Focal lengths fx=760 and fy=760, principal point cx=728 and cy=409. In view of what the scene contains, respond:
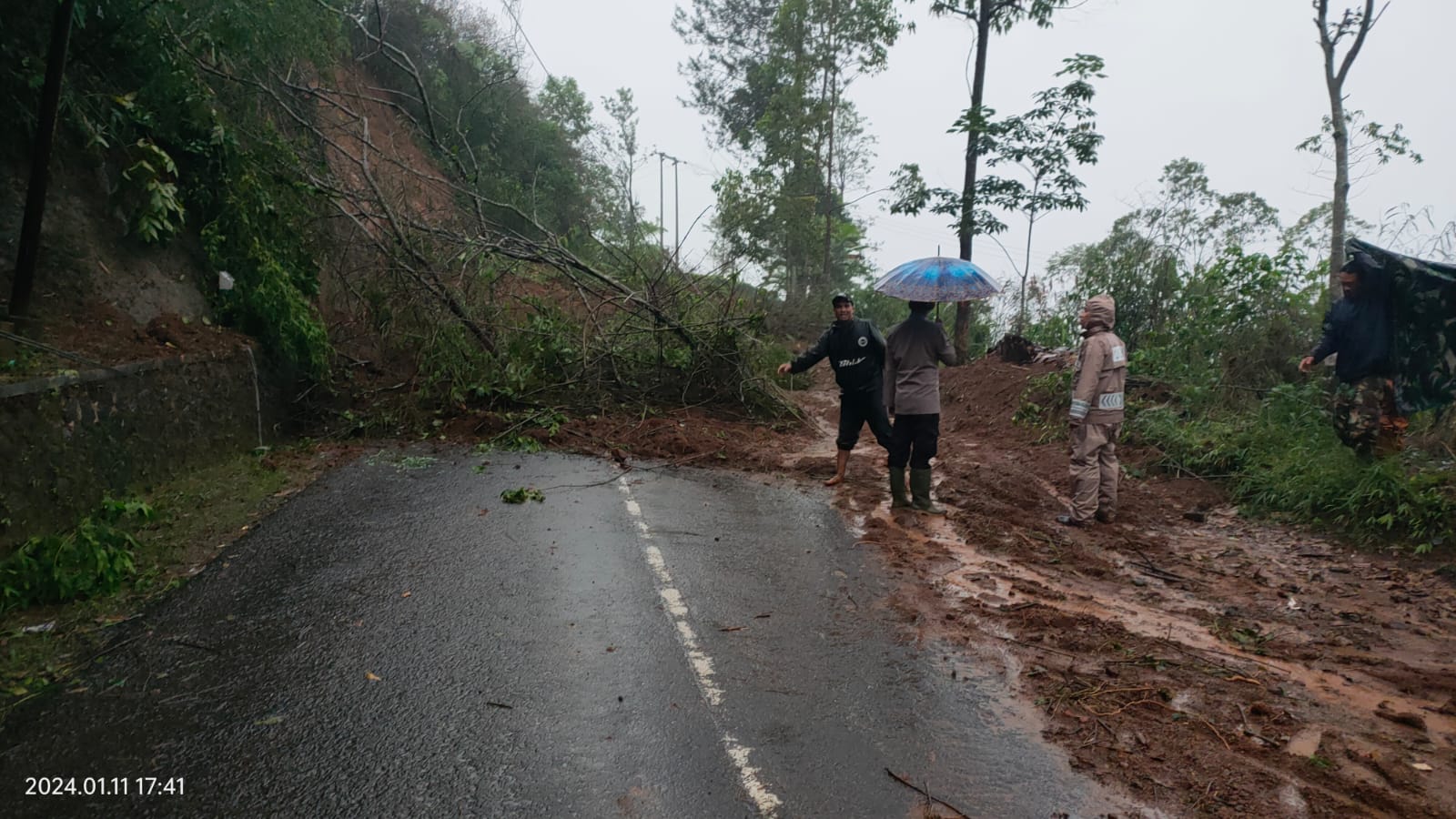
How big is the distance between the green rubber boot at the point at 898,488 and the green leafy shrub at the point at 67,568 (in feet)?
18.0

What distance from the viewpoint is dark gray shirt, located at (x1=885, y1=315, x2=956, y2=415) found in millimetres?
6535

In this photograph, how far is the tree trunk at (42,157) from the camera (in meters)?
5.23

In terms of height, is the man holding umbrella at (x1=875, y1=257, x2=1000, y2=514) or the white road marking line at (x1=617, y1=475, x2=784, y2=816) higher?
the man holding umbrella at (x1=875, y1=257, x2=1000, y2=514)

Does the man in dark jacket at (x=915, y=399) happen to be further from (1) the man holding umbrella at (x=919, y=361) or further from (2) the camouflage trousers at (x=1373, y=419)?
(2) the camouflage trousers at (x=1373, y=419)

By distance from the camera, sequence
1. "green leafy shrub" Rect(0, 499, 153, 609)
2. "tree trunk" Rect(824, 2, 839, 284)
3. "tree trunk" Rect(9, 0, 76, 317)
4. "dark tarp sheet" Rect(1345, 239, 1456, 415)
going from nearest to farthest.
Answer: "green leafy shrub" Rect(0, 499, 153, 609) < "tree trunk" Rect(9, 0, 76, 317) < "dark tarp sheet" Rect(1345, 239, 1456, 415) < "tree trunk" Rect(824, 2, 839, 284)

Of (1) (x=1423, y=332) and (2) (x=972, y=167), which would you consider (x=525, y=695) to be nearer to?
(1) (x=1423, y=332)

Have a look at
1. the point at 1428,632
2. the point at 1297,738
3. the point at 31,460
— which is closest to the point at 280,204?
the point at 31,460

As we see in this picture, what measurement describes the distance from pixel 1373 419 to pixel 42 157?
10186 mm

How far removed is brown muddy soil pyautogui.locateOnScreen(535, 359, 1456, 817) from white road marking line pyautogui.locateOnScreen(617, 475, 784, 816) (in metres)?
1.28

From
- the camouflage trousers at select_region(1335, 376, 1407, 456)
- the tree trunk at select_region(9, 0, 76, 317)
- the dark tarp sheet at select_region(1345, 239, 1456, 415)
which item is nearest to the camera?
the tree trunk at select_region(9, 0, 76, 317)

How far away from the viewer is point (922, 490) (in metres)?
6.64

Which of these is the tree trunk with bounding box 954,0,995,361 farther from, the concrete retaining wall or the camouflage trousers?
the concrete retaining wall

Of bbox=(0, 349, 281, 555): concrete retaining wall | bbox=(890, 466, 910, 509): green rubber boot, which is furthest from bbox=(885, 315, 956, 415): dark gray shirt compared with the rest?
bbox=(0, 349, 281, 555): concrete retaining wall

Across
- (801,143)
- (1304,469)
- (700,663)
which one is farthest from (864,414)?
(801,143)
